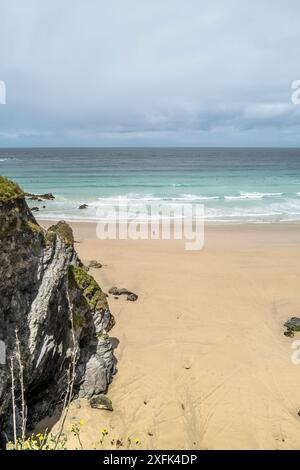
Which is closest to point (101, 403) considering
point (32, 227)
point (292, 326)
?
point (32, 227)

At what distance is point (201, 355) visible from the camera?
11203mm

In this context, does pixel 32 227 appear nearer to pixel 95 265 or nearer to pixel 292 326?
pixel 292 326

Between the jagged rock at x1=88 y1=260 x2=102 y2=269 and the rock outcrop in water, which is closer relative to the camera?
the rock outcrop in water

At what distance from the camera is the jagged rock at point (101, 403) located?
885 cm

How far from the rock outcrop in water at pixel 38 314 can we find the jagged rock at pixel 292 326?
6.37 meters

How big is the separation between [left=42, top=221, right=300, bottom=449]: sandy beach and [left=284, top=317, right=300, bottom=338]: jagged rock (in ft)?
0.90

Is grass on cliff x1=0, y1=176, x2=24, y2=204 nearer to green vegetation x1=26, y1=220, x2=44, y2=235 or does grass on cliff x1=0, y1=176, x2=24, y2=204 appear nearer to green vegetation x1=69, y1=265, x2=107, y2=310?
green vegetation x1=26, y1=220, x2=44, y2=235

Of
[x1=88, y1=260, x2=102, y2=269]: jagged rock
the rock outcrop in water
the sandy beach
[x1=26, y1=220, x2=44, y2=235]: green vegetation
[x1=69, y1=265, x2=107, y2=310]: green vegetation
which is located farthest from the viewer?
[x1=88, y1=260, x2=102, y2=269]: jagged rock

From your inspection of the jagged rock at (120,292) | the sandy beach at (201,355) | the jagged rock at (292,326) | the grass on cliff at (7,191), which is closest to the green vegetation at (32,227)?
the grass on cliff at (7,191)

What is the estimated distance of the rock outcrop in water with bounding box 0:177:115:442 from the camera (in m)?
6.83

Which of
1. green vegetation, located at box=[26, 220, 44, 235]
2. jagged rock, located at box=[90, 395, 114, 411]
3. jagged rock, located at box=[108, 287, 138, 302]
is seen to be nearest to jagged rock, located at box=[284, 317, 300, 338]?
jagged rock, located at box=[108, 287, 138, 302]

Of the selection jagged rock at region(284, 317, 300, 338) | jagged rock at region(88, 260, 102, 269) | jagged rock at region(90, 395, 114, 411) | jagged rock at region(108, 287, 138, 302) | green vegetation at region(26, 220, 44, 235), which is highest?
green vegetation at region(26, 220, 44, 235)

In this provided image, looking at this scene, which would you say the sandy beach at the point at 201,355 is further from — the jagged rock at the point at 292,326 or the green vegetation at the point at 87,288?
the green vegetation at the point at 87,288

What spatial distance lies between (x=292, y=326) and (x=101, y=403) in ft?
23.5
